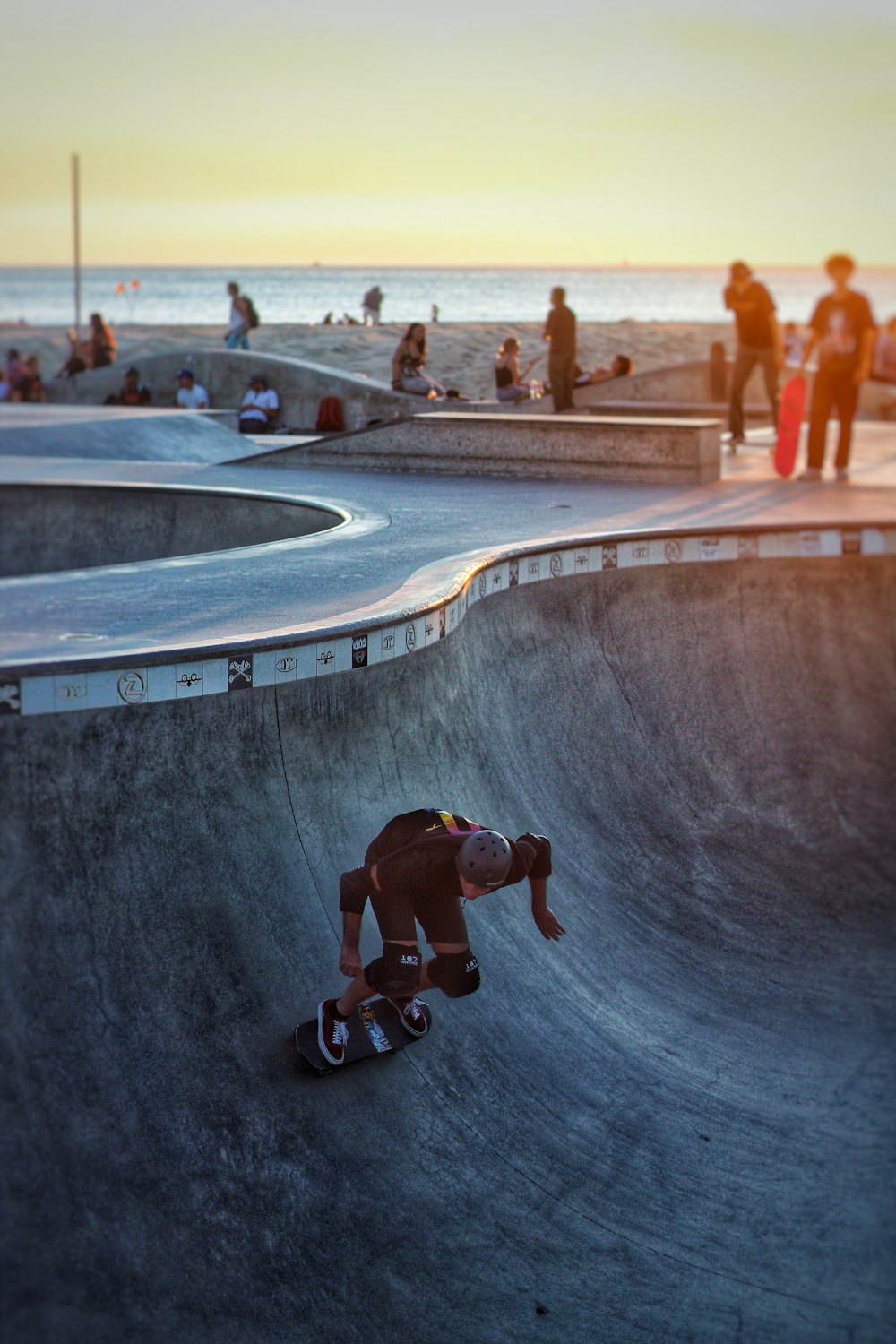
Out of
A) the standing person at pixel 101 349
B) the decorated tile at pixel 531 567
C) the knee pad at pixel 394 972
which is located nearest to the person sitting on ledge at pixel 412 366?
the standing person at pixel 101 349

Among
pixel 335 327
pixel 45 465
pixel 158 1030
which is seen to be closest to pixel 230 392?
pixel 45 465

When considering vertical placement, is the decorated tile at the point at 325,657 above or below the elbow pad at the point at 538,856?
above

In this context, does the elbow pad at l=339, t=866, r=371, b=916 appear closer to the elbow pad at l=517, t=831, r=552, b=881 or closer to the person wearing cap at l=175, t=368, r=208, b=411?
the elbow pad at l=517, t=831, r=552, b=881

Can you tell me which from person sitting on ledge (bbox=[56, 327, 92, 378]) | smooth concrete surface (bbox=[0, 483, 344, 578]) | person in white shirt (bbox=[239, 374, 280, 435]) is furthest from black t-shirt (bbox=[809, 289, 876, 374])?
person sitting on ledge (bbox=[56, 327, 92, 378])

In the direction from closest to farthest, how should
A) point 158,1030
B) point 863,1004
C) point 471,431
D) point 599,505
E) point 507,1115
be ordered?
point 158,1030, point 507,1115, point 863,1004, point 599,505, point 471,431

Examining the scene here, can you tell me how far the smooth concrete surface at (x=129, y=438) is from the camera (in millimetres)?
15609

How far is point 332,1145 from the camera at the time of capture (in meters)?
4.39

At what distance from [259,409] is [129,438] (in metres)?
3.66

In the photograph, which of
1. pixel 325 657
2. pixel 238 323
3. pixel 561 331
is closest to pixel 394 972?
pixel 325 657

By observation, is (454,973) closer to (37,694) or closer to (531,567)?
(37,694)

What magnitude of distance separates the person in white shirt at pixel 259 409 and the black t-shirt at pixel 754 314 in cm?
730

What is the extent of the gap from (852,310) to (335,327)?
2158 cm

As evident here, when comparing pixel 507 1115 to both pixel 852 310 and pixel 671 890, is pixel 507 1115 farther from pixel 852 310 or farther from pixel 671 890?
pixel 852 310

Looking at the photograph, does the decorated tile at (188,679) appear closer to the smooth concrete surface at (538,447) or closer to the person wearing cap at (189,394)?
the smooth concrete surface at (538,447)
